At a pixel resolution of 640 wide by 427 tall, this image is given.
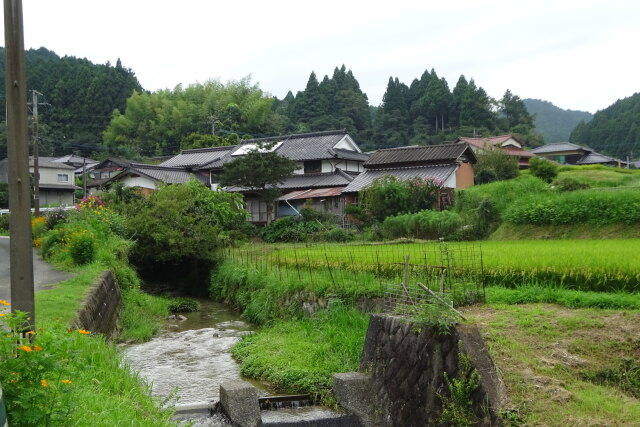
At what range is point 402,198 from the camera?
29.3 meters

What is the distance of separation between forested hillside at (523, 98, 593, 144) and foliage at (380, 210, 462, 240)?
268ft

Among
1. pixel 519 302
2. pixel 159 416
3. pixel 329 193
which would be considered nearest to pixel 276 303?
pixel 519 302

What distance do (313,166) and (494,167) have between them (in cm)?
1318

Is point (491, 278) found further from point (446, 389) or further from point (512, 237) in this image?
point (512, 237)

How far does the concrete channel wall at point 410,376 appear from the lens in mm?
6680

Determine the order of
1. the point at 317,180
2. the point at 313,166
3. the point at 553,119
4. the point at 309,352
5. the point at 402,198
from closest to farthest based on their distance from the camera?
the point at 309,352
the point at 402,198
the point at 317,180
the point at 313,166
the point at 553,119

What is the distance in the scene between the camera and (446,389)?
23.3ft

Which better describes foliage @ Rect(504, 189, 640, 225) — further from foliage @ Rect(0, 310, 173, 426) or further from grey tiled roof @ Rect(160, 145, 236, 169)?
grey tiled roof @ Rect(160, 145, 236, 169)

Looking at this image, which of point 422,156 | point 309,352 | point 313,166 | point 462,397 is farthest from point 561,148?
point 462,397

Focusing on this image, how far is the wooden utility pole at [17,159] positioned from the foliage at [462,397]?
4864mm

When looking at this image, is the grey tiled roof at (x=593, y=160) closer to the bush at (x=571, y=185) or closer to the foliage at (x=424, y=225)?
the bush at (x=571, y=185)

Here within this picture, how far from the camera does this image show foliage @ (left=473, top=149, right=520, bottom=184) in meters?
36.3

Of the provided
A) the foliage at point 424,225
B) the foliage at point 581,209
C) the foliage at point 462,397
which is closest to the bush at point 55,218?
the foliage at point 424,225

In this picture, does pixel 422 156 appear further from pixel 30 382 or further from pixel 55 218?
pixel 30 382
